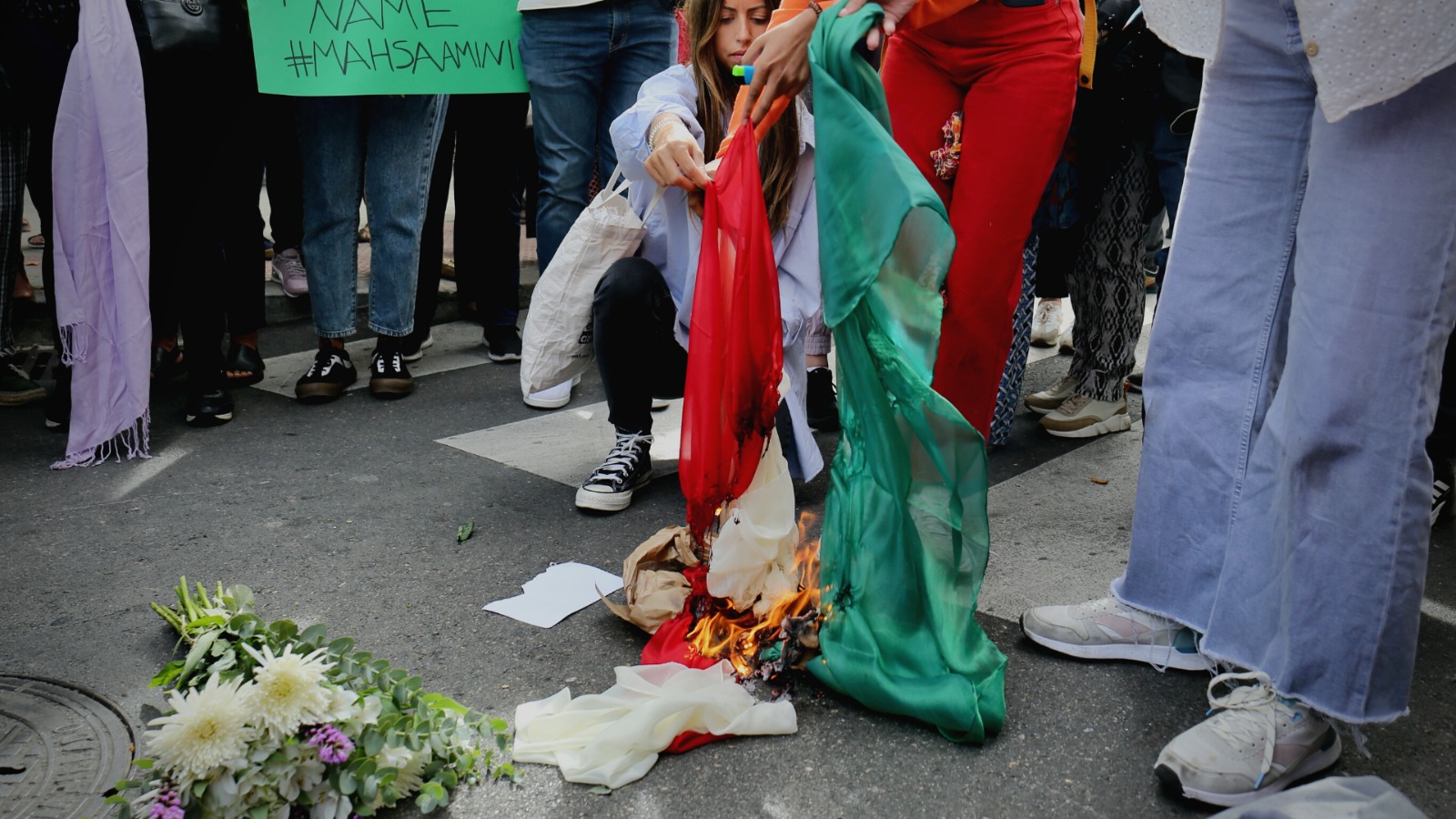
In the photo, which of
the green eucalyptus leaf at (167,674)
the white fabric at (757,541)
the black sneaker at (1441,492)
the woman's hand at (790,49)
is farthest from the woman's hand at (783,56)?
the black sneaker at (1441,492)

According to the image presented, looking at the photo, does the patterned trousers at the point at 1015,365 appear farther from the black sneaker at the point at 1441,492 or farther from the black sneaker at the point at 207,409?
the black sneaker at the point at 207,409

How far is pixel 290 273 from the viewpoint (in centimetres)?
512

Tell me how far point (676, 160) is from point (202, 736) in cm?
146

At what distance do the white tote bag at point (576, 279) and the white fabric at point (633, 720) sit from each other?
43.8 inches

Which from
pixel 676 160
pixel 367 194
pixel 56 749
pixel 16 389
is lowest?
pixel 16 389

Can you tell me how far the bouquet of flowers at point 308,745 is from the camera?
5.22 feet

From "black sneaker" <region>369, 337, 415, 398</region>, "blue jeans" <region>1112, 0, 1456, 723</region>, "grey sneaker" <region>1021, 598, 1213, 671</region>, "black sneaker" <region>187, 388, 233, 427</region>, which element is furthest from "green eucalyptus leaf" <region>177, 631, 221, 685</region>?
"black sneaker" <region>369, 337, 415, 398</region>

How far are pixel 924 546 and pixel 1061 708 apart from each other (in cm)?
42

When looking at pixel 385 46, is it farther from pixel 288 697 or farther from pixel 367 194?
pixel 288 697

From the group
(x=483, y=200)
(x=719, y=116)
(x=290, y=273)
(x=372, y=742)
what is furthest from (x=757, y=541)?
(x=290, y=273)

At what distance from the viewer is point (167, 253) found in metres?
3.66

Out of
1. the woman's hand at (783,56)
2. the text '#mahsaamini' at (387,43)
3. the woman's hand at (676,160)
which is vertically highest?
the woman's hand at (783,56)

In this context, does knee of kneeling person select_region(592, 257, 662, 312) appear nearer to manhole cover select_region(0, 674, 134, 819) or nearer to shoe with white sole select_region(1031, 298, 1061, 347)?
manhole cover select_region(0, 674, 134, 819)

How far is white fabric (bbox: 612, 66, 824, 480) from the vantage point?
2.79 m
